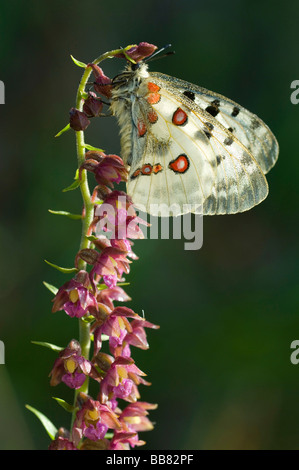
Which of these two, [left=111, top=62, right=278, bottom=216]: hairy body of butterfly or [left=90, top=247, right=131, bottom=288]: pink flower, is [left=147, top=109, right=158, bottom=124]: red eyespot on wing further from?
[left=90, top=247, right=131, bottom=288]: pink flower

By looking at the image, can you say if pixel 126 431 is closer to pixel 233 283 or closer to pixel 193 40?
pixel 233 283

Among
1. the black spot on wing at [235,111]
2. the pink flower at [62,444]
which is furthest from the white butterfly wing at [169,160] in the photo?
the pink flower at [62,444]

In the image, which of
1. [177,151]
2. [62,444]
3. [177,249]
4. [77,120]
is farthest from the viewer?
[177,249]

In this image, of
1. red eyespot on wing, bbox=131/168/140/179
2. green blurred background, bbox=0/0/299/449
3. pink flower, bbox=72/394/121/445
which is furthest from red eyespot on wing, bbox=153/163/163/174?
green blurred background, bbox=0/0/299/449

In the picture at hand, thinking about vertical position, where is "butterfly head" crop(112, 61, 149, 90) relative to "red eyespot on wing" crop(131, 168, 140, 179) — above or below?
above

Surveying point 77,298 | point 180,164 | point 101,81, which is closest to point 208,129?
point 180,164

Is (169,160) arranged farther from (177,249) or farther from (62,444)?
(177,249)
